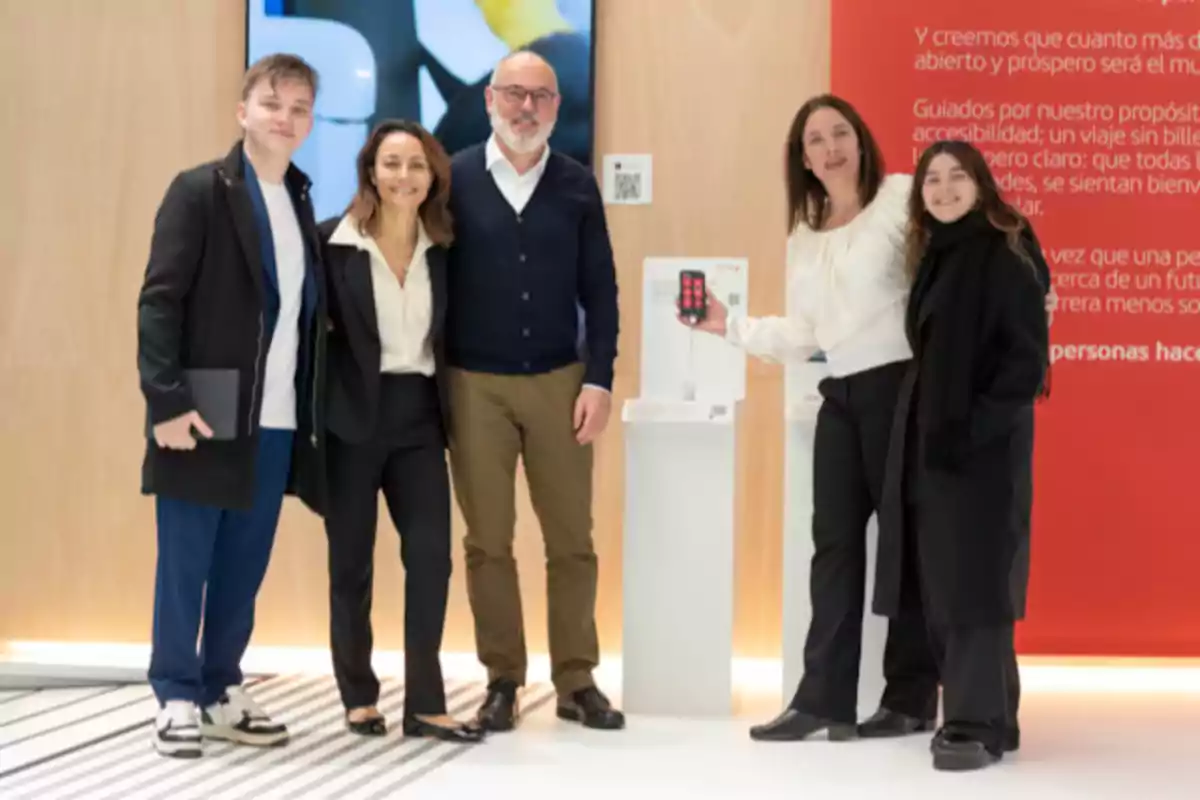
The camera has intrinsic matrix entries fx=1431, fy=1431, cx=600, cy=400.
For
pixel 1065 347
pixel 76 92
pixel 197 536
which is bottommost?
pixel 197 536

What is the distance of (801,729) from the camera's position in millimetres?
3396

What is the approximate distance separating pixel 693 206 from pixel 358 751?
6.72 feet

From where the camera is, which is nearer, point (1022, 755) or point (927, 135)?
point (1022, 755)

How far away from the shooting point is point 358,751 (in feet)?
10.5

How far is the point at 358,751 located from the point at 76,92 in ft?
8.29

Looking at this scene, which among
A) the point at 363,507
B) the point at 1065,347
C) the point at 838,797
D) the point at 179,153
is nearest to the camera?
the point at 838,797

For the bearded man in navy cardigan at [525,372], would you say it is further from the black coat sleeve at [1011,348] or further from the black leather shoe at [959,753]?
the black coat sleeve at [1011,348]

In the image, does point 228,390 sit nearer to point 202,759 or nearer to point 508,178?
point 202,759

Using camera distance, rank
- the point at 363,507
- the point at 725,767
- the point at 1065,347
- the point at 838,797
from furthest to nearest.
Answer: the point at 1065,347, the point at 363,507, the point at 725,767, the point at 838,797

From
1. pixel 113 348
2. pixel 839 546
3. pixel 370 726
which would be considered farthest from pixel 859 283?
pixel 113 348

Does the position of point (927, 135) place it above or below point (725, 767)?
above

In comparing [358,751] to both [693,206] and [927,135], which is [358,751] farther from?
[927,135]

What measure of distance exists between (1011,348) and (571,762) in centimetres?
131

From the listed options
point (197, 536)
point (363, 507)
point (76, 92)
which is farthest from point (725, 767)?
point (76, 92)
